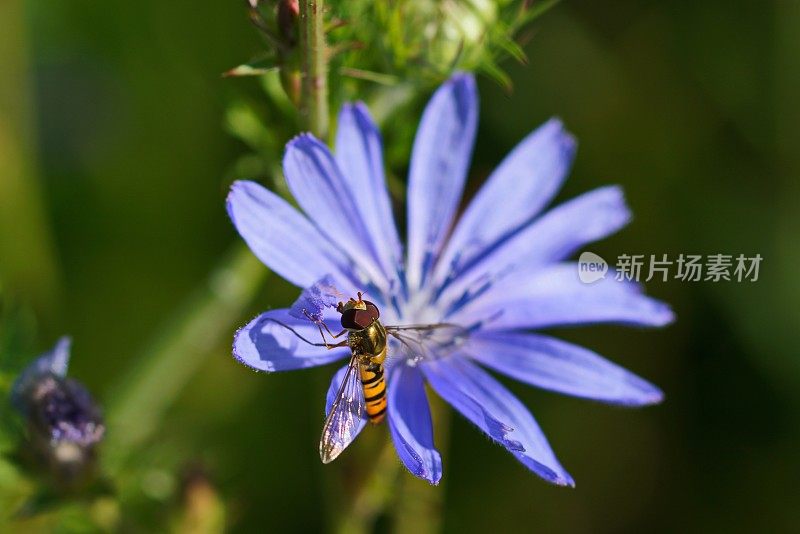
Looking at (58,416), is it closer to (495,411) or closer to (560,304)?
(495,411)

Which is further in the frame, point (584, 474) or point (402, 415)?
point (584, 474)

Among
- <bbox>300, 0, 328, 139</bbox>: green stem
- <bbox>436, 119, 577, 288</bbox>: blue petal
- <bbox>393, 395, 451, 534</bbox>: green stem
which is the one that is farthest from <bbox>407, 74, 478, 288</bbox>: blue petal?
<bbox>393, 395, 451, 534</bbox>: green stem

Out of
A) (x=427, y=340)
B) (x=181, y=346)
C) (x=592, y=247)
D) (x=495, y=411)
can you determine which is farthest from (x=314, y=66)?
(x=592, y=247)

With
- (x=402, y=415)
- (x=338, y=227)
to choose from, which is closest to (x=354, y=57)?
(x=338, y=227)

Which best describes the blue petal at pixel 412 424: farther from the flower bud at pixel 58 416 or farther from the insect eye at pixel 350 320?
the flower bud at pixel 58 416

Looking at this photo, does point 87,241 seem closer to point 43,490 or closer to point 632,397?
point 43,490

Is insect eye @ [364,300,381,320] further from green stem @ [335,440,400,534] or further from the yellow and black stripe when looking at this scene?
green stem @ [335,440,400,534]

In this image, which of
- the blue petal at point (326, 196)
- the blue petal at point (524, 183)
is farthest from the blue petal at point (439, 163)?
the blue petal at point (326, 196)
